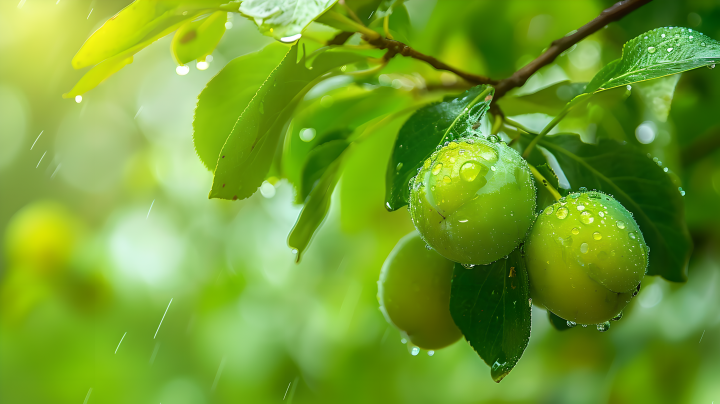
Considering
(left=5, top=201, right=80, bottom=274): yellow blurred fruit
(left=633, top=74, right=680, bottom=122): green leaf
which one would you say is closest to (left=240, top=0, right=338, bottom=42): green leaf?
(left=633, top=74, right=680, bottom=122): green leaf

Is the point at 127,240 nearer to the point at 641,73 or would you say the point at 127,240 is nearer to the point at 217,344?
the point at 217,344

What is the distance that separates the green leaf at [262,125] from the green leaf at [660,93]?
56 centimetres

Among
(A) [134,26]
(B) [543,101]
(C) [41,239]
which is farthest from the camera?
(C) [41,239]

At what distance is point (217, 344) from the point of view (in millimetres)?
1664

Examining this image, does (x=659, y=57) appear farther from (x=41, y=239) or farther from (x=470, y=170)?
(x=41, y=239)

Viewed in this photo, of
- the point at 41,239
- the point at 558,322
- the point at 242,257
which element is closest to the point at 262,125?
the point at 558,322

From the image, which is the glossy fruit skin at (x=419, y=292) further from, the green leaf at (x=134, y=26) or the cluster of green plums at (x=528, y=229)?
the green leaf at (x=134, y=26)

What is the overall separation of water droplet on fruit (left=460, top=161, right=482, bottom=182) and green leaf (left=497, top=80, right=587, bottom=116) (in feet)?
1.15

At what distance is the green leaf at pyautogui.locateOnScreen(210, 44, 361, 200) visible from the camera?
1.61 ft

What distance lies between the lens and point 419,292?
2.06ft

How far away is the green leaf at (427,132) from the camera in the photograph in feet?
1.70

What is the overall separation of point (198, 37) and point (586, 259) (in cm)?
53

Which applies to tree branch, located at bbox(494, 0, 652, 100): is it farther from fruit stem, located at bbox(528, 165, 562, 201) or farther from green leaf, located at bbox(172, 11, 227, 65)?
green leaf, located at bbox(172, 11, 227, 65)

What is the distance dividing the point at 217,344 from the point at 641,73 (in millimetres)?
1513
